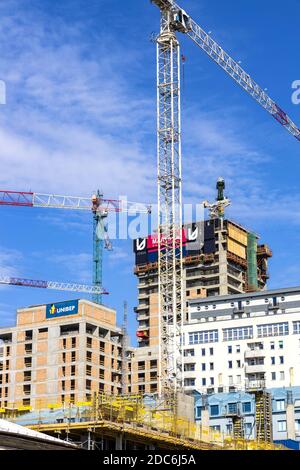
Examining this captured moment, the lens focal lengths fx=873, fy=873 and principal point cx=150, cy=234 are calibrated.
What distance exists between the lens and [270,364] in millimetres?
165875

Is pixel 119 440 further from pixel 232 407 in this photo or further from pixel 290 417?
pixel 290 417

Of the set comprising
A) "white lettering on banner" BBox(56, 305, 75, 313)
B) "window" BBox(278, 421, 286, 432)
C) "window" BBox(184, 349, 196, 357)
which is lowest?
"window" BBox(278, 421, 286, 432)

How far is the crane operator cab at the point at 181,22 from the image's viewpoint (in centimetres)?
14438

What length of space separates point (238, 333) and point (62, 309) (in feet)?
116

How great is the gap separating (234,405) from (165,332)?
23.8 metres

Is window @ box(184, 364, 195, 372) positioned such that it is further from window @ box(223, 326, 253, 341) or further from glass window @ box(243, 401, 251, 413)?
glass window @ box(243, 401, 251, 413)

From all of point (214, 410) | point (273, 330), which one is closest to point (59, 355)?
point (214, 410)

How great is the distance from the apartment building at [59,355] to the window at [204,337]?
655 inches

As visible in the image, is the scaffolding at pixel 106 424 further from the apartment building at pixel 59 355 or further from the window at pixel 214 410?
the apartment building at pixel 59 355

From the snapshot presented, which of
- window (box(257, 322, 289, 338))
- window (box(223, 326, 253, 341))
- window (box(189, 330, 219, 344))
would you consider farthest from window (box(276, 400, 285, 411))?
window (box(189, 330, 219, 344))

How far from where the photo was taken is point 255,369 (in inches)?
6555

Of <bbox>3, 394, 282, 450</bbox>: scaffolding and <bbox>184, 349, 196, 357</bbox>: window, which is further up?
<bbox>184, 349, 196, 357</bbox>: window

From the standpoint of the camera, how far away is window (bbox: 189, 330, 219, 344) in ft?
Answer: 570
